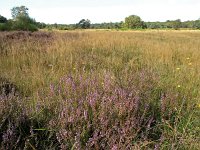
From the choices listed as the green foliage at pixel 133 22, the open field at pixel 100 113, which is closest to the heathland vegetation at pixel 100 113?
the open field at pixel 100 113

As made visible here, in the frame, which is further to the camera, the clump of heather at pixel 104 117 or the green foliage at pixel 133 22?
the green foliage at pixel 133 22

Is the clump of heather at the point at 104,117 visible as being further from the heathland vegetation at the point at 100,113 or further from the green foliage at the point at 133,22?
the green foliage at the point at 133,22

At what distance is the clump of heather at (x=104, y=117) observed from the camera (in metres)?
2.58

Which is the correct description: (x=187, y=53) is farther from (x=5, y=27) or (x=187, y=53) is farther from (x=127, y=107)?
(x=5, y=27)

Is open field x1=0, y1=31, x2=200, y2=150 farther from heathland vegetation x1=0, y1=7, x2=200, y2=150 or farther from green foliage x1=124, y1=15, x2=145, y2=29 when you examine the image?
green foliage x1=124, y1=15, x2=145, y2=29

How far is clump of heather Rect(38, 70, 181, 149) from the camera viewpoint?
8.47ft

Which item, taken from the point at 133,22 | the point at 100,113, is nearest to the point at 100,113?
the point at 100,113

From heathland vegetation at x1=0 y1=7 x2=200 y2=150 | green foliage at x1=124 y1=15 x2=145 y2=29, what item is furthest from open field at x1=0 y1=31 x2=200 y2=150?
green foliage at x1=124 y1=15 x2=145 y2=29

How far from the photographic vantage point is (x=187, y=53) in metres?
9.15

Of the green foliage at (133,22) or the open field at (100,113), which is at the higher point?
the open field at (100,113)

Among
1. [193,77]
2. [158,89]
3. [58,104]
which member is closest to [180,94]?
[158,89]

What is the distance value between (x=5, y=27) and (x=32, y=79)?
19.2 metres

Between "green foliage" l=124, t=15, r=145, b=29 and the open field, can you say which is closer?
the open field

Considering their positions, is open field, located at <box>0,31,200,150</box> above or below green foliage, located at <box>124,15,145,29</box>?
above
